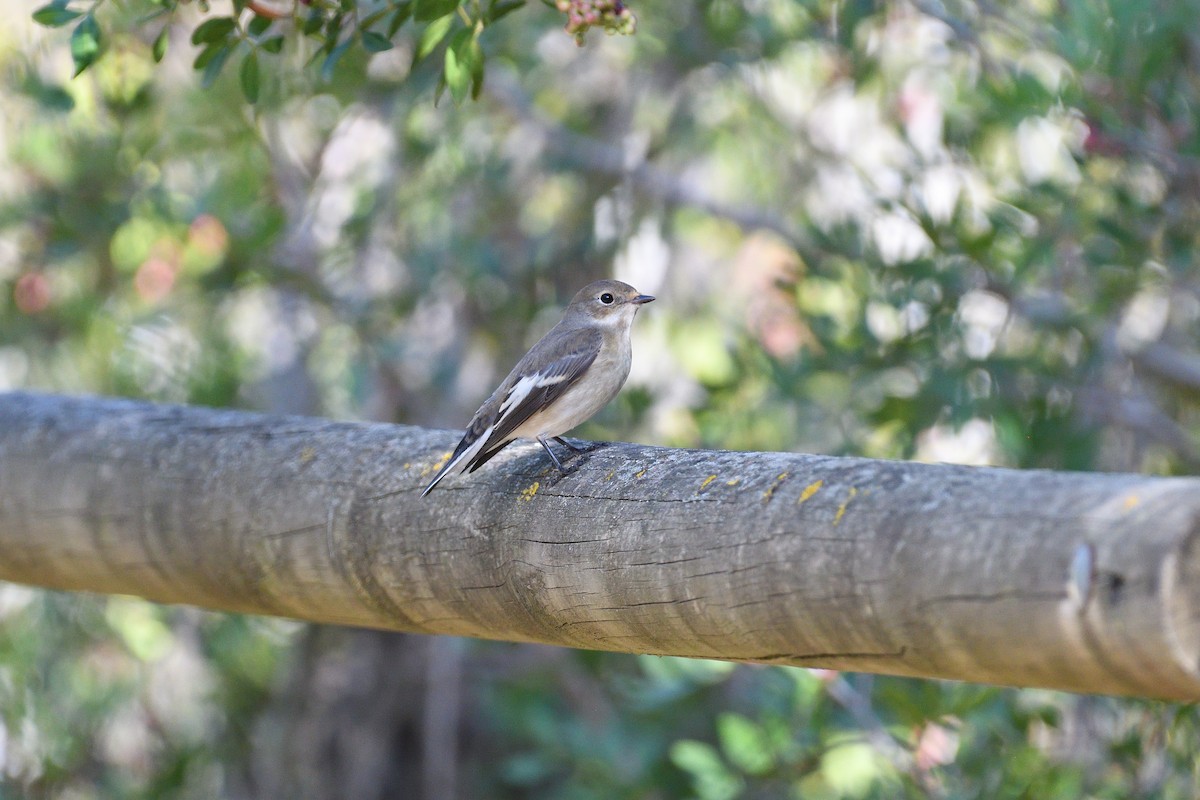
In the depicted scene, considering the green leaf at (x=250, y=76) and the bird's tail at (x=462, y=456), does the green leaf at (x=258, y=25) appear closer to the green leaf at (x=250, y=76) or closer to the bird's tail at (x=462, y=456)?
the green leaf at (x=250, y=76)

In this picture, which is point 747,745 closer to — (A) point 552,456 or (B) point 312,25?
(A) point 552,456

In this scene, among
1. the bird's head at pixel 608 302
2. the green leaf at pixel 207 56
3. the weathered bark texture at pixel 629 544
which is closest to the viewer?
the weathered bark texture at pixel 629 544

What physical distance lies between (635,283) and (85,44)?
A: 4.77 meters

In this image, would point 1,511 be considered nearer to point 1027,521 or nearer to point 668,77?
point 1027,521

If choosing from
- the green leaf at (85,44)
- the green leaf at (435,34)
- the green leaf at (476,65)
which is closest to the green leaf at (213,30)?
the green leaf at (85,44)

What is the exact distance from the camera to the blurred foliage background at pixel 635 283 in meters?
5.00

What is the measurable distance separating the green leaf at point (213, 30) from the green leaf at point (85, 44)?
207 mm

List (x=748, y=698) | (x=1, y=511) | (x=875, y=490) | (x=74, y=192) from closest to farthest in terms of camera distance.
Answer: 1. (x=875, y=490)
2. (x=1, y=511)
3. (x=74, y=192)
4. (x=748, y=698)

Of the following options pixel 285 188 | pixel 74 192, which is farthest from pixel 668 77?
pixel 74 192

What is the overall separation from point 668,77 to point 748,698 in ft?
11.3

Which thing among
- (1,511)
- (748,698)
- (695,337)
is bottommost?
(748,698)

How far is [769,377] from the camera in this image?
18.4 ft

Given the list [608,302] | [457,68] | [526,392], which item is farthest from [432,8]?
[608,302]

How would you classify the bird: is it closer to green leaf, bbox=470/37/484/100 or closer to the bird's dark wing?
the bird's dark wing
